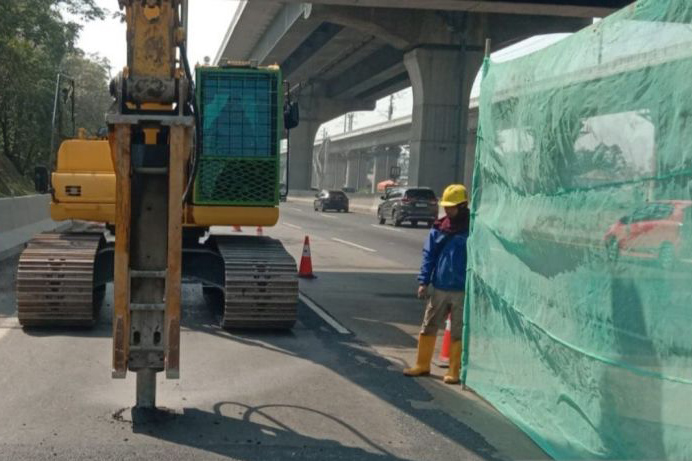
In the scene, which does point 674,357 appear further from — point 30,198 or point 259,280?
point 30,198

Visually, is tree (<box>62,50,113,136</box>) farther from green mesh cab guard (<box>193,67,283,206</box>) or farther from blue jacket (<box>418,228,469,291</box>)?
blue jacket (<box>418,228,469,291</box>)

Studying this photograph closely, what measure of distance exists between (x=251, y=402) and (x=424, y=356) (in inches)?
74.3

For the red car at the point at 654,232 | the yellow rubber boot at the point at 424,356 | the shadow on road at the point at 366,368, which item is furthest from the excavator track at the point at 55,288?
the red car at the point at 654,232

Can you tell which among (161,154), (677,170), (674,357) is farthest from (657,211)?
(161,154)

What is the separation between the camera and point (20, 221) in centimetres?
1834

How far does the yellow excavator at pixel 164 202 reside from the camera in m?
5.29

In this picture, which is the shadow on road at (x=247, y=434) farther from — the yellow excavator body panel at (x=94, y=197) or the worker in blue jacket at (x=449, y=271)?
the yellow excavator body panel at (x=94, y=197)

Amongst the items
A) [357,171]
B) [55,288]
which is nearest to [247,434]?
[55,288]

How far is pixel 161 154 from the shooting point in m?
5.36

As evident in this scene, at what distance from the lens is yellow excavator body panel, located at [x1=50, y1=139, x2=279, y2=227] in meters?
8.94

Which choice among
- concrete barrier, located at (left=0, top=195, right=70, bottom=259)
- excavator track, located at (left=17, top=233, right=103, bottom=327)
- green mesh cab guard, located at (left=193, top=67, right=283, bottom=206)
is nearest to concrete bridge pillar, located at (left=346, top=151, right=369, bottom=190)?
concrete barrier, located at (left=0, top=195, right=70, bottom=259)

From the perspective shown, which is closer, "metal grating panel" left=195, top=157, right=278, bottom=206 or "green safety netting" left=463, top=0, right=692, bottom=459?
"green safety netting" left=463, top=0, right=692, bottom=459

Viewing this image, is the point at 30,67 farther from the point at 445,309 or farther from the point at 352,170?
the point at 352,170

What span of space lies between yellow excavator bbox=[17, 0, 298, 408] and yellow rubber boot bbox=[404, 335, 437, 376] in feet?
6.46
